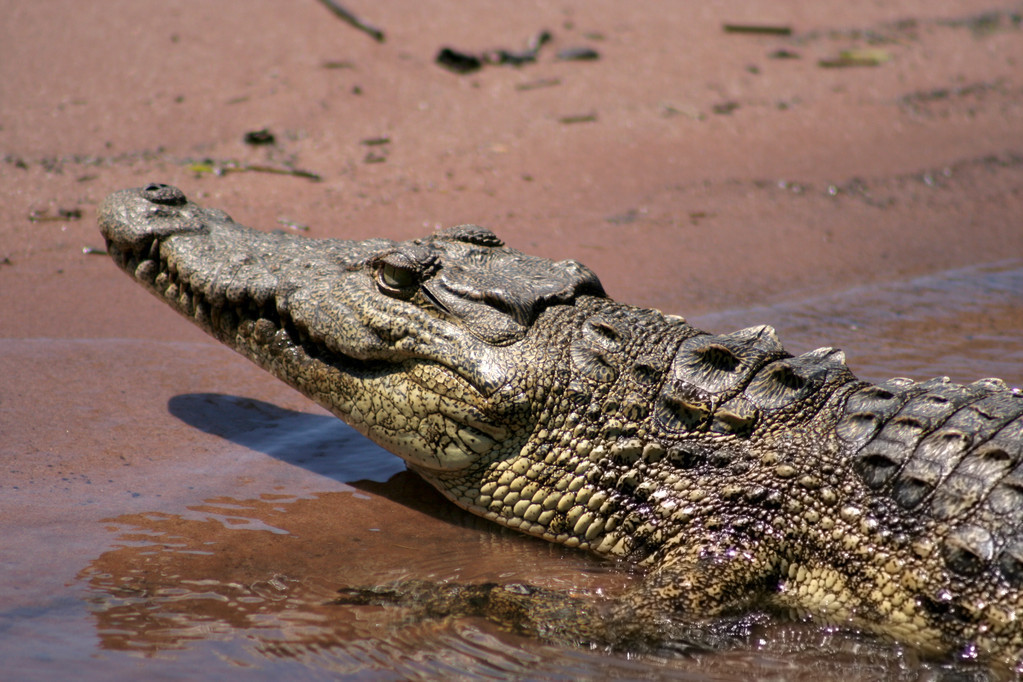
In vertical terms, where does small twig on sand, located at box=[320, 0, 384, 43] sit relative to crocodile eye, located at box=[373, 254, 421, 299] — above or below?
above

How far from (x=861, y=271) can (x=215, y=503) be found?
458 cm

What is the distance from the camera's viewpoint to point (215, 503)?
3578 mm

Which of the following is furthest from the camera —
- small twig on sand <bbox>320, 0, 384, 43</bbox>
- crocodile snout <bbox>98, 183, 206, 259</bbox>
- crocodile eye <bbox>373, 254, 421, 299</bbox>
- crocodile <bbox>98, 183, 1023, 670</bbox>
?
small twig on sand <bbox>320, 0, 384, 43</bbox>

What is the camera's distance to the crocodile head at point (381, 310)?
3.33 meters

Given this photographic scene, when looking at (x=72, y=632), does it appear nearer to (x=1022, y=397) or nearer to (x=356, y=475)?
(x=356, y=475)

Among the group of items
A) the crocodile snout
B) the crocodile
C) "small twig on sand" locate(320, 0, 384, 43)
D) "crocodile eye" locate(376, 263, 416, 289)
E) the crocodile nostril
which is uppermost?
"small twig on sand" locate(320, 0, 384, 43)

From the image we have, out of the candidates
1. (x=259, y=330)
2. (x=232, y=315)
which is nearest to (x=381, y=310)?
(x=259, y=330)

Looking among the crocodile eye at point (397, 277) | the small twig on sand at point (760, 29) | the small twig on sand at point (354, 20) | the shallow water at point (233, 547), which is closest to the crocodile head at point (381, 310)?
the crocodile eye at point (397, 277)

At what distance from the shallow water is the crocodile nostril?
90cm

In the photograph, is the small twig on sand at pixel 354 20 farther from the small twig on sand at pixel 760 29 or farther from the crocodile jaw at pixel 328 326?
the crocodile jaw at pixel 328 326

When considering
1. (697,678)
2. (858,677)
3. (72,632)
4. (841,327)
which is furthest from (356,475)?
(841,327)

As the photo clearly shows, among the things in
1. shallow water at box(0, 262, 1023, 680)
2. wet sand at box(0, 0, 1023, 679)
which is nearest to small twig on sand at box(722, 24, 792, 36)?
wet sand at box(0, 0, 1023, 679)

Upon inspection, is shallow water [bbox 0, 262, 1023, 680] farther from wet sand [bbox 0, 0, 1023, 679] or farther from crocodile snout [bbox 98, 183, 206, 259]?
crocodile snout [bbox 98, 183, 206, 259]

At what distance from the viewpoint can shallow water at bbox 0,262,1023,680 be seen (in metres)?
2.76
